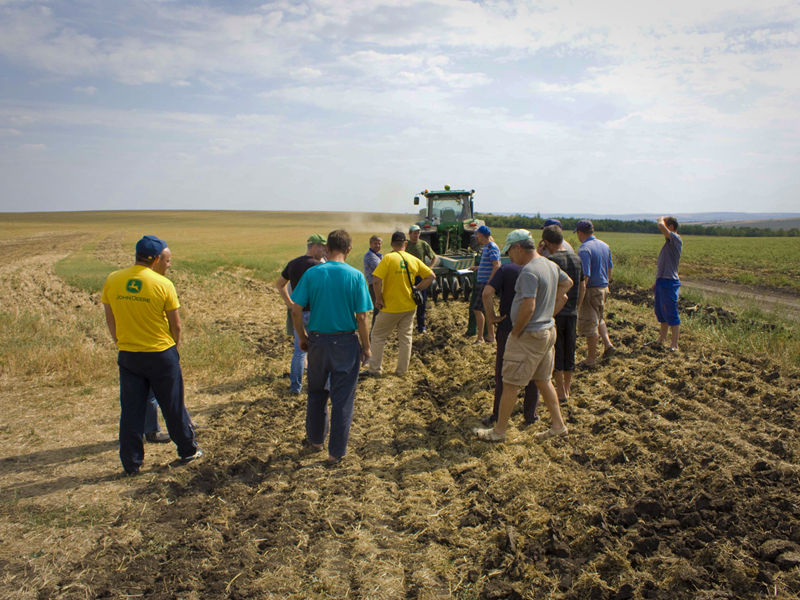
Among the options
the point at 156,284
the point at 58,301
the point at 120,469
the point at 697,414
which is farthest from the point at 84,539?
the point at 58,301

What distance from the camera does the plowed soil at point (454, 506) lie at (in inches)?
110

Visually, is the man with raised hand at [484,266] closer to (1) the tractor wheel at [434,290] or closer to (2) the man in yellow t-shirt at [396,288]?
(2) the man in yellow t-shirt at [396,288]

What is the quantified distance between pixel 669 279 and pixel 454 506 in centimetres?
450

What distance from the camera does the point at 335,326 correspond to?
4.04 metres

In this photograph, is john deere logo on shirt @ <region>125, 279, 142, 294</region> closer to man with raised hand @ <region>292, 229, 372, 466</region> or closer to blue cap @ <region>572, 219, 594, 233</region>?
man with raised hand @ <region>292, 229, 372, 466</region>

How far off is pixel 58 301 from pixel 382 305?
33.6 feet

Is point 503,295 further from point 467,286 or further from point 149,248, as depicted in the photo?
point 467,286

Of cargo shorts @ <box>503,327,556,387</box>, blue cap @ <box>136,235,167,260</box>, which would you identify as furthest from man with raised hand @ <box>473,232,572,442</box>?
blue cap @ <box>136,235,167,260</box>

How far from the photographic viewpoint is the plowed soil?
2.78 metres

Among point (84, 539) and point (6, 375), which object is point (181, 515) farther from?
point (6, 375)

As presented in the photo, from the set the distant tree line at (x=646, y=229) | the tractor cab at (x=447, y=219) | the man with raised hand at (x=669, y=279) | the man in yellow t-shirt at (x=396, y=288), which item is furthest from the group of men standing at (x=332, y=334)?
the distant tree line at (x=646, y=229)

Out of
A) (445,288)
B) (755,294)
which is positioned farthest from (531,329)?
(755,294)

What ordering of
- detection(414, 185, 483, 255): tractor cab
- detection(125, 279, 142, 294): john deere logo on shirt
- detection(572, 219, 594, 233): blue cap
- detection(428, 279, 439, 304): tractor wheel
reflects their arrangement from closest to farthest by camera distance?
1. detection(125, 279, 142, 294): john deere logo on shirt
2. detection(572, 219, 594, 233): blue cap
3. detection(428, 279, 439, 304): tractor wheel
4. detection(414, 185, 483, 255): tractor cab

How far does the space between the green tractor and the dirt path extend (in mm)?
6297
